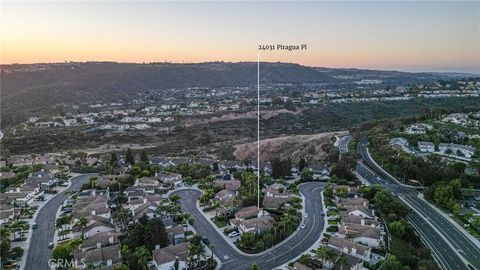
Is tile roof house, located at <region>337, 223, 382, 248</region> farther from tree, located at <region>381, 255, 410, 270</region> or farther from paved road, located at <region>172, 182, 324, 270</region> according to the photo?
tree, located at <region>381, 255, 410, 270</region>

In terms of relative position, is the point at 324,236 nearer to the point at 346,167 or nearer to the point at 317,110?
the point at 346,167

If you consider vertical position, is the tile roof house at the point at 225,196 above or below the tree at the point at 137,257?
below

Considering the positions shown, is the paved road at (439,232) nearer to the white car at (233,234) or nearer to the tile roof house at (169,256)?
the white car at (233,234)

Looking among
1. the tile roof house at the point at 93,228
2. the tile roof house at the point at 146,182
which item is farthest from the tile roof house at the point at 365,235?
the tile roof house at the point at 146,182

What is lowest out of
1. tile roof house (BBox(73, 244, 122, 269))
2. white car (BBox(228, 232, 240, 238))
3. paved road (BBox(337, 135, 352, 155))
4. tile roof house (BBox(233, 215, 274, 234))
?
paved road (BBox(337, 135, 352, 155))

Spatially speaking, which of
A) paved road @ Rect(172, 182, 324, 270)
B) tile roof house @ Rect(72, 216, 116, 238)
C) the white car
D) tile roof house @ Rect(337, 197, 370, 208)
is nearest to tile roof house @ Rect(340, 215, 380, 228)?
paved road @ Rect(172, 182, 324, 270)

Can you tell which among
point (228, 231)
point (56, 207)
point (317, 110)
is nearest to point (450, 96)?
point (317, 110)
